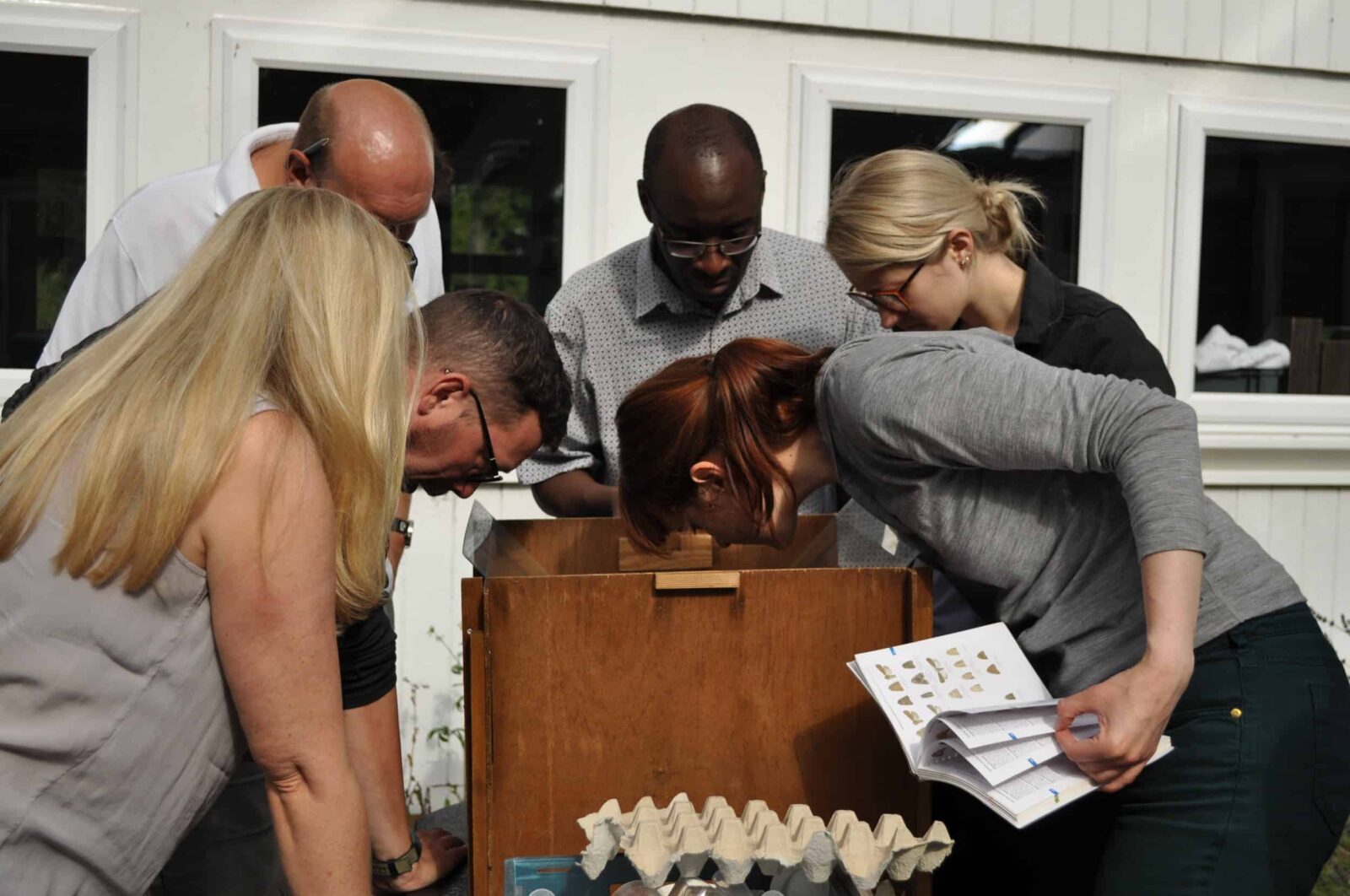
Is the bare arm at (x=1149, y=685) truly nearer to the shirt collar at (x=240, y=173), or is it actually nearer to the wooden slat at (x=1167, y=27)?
the shirt collar at (x=240, y=173)

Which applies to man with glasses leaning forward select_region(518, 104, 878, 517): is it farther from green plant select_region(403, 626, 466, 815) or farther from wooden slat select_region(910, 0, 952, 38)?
wooden slat select_region(910, 0, 952, 38)

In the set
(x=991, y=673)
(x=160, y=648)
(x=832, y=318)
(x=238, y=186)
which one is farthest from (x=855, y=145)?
(x=160, y=648)

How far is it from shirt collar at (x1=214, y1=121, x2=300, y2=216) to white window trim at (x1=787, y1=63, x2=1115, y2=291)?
1773 mm

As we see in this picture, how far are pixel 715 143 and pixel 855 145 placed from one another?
167cm

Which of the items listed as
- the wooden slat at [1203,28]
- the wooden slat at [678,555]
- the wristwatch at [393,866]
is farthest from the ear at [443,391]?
the wooden slat at [1203,28]

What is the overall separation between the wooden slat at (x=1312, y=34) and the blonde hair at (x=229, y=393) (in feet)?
12.7

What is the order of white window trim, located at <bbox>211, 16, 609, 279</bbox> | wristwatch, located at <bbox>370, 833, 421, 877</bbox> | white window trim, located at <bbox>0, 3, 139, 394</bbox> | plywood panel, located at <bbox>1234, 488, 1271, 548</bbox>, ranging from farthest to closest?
plywood panel, located at <bbox>1234, 488, 1271, 548</bbox>, white window trim, located at <bbox>211, 16, 609, 279</bbox>, white window trim, located at <bbox>0, 3, 139, 394</bbox>, wristwatch, located at <bbox>370, 833, 421, 877</bbox>

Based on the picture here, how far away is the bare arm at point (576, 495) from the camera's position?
8.07 feet

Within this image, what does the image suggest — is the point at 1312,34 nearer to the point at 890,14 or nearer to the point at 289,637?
the point at 890,14

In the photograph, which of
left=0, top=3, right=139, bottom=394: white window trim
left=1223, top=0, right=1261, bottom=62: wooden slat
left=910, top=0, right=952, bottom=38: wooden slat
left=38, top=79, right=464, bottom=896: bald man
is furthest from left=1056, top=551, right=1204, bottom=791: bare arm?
left=1223, top=0, right=1261, bottom=62: wooden slat

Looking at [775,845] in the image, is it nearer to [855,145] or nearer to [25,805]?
[25,805]

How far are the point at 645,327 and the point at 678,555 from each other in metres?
0.88

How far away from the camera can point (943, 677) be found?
1477 mm

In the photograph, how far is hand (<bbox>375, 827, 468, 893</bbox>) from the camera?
6.46 feet
